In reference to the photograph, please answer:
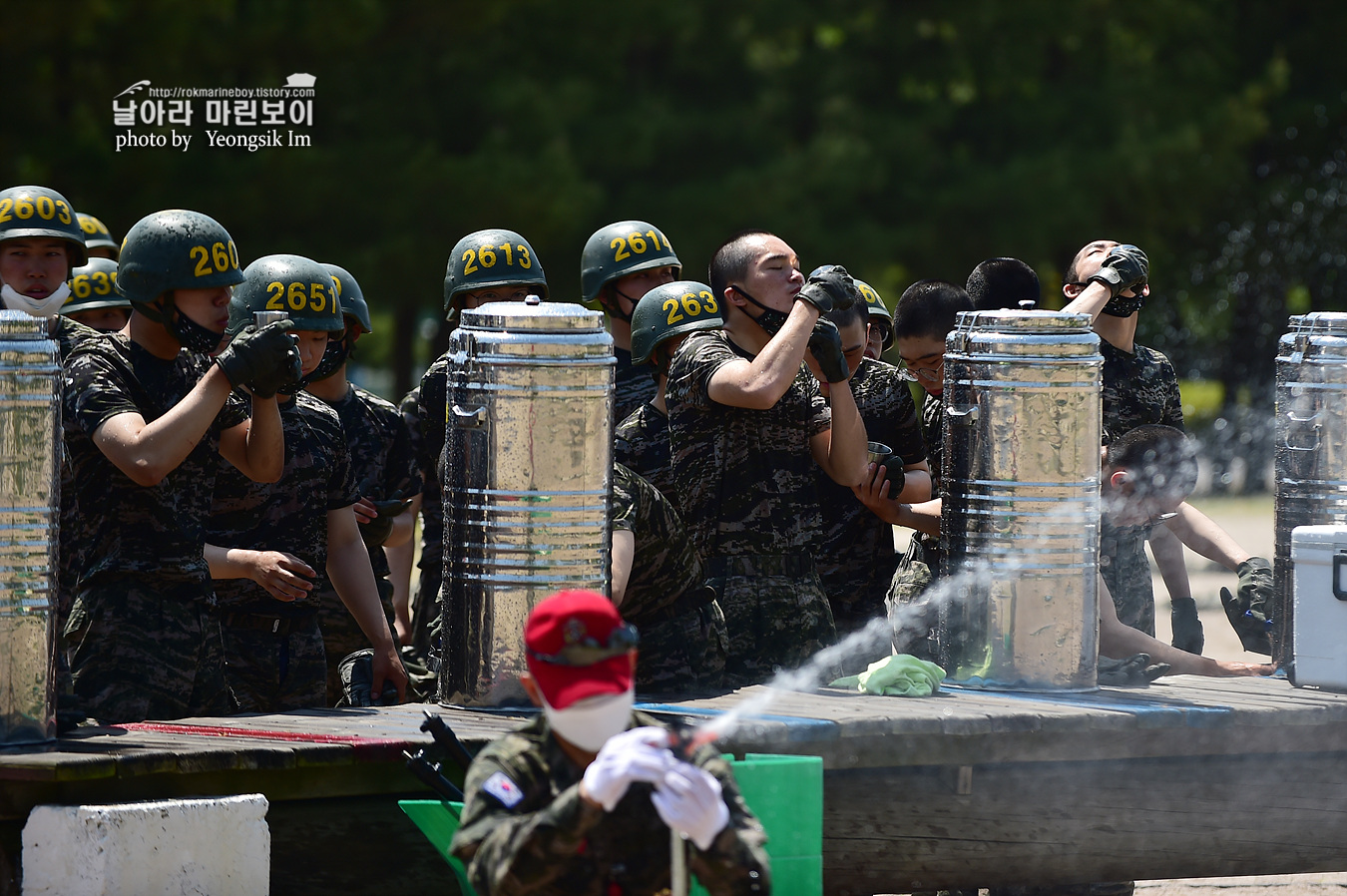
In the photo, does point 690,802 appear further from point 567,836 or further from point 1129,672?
point 1129,672

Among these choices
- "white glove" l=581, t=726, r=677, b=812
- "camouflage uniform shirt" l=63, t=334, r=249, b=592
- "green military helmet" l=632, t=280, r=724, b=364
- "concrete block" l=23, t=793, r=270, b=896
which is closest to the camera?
"white glove" l=581, t=726, r=677, b=812

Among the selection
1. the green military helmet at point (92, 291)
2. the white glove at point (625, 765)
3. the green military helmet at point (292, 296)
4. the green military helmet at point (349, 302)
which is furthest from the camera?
the green military helmet at point (92, 291)

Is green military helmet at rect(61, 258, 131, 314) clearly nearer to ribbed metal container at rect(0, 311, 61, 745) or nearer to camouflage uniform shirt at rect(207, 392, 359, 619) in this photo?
camouflage uniform shirt at rect(207, 392, 359, 619)

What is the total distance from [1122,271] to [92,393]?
11.4ft

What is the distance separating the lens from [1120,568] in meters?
7.41

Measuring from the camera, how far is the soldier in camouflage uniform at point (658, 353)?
21.4ft

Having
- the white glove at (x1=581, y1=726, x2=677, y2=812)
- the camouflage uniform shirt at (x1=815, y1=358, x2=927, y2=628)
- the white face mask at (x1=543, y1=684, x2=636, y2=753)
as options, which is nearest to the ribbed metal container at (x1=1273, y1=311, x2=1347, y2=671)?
the camouflage uniform shirt at (x1=815, y1=358, x2=927, y2=628)

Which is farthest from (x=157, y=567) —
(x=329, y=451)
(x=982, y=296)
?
(x=982, y=296)

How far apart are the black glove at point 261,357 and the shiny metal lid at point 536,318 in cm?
55

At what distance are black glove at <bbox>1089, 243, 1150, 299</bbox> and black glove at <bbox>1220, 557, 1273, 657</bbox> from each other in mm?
1167

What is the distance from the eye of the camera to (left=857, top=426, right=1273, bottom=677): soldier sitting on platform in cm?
653

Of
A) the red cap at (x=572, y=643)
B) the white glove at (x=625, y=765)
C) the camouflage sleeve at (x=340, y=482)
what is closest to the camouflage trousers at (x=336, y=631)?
the camouflage sleeve at (x=340, y=482)

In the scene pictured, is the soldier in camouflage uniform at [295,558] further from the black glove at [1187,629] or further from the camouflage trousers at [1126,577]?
the black glove at [1187,629]

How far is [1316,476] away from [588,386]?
2.75 metres
